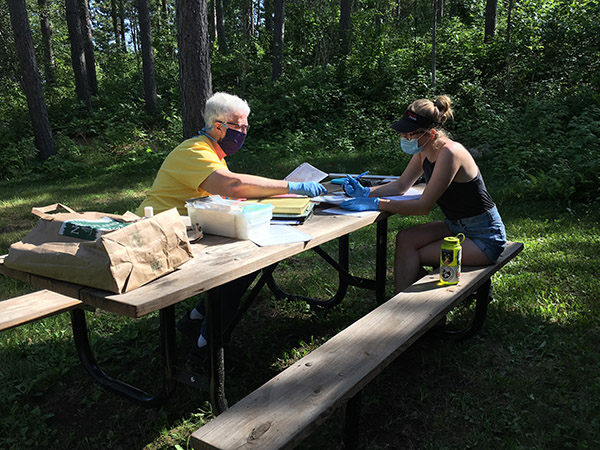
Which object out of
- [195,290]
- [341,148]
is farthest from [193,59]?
[195,290]

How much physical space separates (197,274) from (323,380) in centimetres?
61

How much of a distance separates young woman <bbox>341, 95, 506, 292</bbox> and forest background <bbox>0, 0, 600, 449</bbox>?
592 millimetres

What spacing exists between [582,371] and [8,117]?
50.9ft

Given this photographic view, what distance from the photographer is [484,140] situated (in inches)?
363

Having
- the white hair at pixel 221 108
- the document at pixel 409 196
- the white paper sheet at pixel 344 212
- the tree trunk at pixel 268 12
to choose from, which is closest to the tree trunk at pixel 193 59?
the white hair at pixel 221 108

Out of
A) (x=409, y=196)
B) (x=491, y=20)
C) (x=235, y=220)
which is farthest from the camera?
→ (x=491, y=20)

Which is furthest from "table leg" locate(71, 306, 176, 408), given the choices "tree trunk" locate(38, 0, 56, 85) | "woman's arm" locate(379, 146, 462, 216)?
"tree trunk" locate(38, 0, 56, 85)

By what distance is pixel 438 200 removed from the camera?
3119 mm

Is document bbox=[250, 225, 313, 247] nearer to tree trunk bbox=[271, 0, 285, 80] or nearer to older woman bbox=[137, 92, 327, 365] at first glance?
older woman bbox=[137, 92, 327, 365]

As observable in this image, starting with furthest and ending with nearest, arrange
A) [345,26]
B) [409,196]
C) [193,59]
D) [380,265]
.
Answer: [345,26]
[193,59]
[380,265]
[409,196]

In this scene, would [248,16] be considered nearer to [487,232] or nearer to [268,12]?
[268,12]

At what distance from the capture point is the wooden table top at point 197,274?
5.32ft

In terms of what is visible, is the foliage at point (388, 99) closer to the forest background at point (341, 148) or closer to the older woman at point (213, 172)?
the forest background at point (341, 148)

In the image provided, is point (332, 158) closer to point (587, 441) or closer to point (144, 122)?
point (144, 122)
